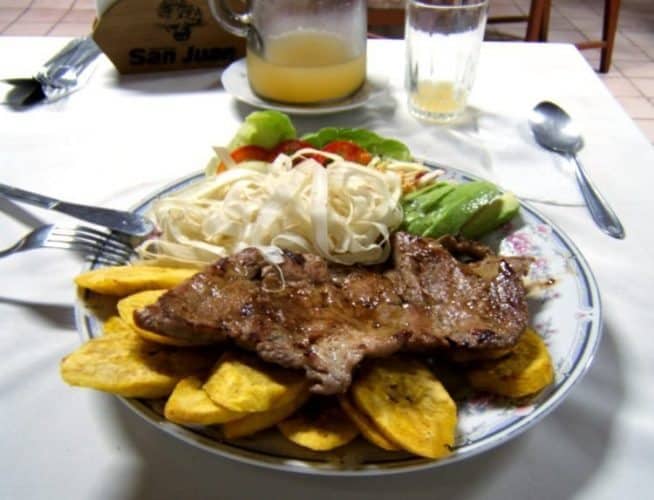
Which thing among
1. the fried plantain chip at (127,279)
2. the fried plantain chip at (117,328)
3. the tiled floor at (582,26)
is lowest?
the tiled floor at (582,26)

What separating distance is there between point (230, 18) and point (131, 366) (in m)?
1.11

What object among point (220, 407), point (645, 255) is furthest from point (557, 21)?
point (220, 407)

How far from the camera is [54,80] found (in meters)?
1.80

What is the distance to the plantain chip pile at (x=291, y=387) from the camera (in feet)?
2.24

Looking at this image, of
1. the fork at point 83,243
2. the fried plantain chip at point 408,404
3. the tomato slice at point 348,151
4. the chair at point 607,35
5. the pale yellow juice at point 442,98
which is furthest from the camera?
the chair at point 607,35

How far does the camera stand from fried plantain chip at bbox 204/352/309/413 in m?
0.68

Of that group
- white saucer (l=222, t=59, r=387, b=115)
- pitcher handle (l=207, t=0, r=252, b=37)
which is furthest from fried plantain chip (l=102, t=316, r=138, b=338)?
pitcher handle (l=207, t=0, r=252, b=37)

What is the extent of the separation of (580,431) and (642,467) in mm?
80

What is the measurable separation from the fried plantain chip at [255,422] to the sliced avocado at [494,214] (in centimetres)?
53

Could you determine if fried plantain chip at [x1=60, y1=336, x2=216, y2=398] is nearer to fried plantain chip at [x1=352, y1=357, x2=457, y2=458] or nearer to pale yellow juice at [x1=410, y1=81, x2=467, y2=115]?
fried plantain chip at [x1=352, y1=357, x2=457, y2=458]

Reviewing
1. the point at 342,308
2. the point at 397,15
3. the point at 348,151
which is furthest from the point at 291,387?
the point at 397,15

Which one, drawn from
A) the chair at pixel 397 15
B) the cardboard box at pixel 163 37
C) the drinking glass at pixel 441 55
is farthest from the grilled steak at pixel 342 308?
the chair at pixel 397 15

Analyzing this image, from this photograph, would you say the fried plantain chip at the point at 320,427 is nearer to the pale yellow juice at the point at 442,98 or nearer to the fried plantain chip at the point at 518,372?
the fried plantain chip at the point at 518,372

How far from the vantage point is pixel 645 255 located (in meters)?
1.18
